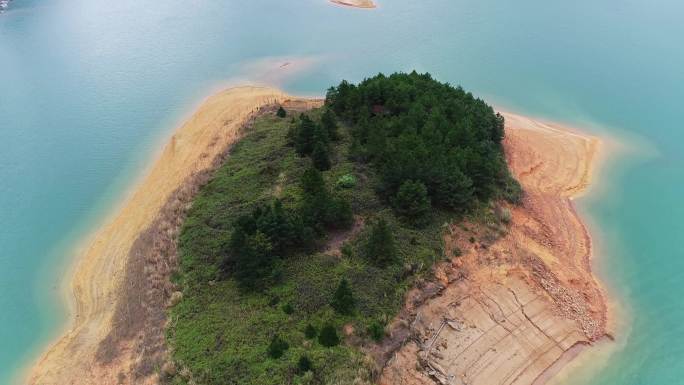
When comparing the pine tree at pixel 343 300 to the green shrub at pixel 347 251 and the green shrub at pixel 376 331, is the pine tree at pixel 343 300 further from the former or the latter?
the green shrub at pixel 347 251

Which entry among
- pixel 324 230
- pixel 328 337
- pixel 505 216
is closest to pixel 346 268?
pixel 324 230

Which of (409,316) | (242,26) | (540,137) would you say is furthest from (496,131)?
(242,26)

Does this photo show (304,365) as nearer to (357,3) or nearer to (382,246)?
(382,246)

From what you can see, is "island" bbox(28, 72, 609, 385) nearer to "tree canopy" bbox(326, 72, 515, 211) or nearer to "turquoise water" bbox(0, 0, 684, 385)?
"tree canopy" bbox(326, 72, 515, 211)

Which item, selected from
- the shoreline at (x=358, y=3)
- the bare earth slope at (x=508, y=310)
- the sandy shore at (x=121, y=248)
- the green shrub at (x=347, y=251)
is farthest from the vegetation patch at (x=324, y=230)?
the shoreline at (x=358, y=3)

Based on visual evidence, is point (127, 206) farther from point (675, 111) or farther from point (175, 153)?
point (675, 111)

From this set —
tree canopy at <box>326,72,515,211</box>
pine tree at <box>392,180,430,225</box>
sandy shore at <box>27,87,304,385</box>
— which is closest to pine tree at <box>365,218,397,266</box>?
pine tree at <box>392,180,430,225</box>
